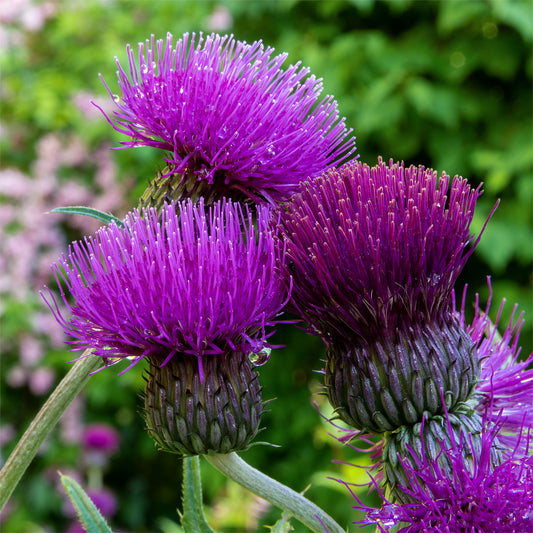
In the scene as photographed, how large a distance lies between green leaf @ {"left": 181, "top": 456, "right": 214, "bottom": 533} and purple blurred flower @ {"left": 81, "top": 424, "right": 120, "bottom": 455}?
429 cm

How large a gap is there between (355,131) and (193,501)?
4392 mm

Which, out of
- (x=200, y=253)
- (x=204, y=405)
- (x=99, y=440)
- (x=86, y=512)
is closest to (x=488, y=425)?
(x=204, y=405)

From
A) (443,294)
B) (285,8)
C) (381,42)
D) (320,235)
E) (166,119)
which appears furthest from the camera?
(285,8)

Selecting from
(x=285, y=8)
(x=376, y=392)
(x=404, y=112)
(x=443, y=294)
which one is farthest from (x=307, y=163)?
(x=285, y=8)

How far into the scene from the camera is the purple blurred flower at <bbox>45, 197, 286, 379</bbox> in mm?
1698

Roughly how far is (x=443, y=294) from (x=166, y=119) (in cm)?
90

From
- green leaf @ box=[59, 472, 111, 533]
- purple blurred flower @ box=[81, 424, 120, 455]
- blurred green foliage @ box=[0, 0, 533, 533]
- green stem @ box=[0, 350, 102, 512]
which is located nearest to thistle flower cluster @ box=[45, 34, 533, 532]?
green stem @ box=[0, 350, 102, 512]

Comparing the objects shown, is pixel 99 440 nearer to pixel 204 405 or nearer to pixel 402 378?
pixel 204 405

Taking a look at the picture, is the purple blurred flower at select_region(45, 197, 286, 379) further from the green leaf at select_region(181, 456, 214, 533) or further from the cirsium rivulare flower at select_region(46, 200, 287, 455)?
the green leaf at select_region(181, 456, 214, 533)

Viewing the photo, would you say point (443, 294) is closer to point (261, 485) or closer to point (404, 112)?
point (261, 485)

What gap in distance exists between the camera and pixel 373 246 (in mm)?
1651

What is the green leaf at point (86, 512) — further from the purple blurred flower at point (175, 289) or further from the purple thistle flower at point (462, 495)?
the purple thistle flower at point (462, 495)

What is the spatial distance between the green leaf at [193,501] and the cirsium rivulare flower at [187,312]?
8.1 inches

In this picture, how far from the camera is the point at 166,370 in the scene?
1836mm
